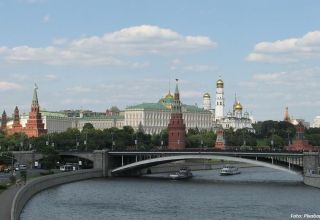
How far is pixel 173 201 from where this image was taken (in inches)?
2874

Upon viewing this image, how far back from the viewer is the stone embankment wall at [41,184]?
5728 cm

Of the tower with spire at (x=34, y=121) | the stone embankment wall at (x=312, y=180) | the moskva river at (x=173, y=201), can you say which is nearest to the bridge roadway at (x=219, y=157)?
the moskva river at (x=173, y=201)

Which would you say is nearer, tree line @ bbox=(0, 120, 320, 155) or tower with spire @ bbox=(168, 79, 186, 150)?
tree line @ bbox=(0, 120, 320, 155)

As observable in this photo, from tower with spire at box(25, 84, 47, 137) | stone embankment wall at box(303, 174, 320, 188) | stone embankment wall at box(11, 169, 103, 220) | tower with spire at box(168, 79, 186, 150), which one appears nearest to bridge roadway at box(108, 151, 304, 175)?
stone embankment wall at box(303, 174, 320, 188)

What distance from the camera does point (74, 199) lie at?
→ 7362 cm

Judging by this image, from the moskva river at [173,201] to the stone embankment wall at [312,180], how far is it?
1.05 metres

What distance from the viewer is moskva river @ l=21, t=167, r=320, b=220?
61406 millimetres

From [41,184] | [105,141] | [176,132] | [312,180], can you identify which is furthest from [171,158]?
[176,132]

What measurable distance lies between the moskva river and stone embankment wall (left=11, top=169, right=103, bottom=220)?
840mm

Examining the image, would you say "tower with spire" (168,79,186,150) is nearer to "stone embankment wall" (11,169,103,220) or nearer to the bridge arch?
the bridge arch

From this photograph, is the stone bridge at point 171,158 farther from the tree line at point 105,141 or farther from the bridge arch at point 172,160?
the tree line at point 105,141

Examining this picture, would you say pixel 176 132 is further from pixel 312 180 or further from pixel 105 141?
pixel 312 180

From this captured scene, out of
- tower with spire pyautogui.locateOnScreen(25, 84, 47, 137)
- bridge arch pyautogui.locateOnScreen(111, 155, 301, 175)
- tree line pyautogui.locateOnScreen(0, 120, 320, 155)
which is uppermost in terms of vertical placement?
tower with spire pyautogui.locateOnScreen(25, 84, 47, 137)

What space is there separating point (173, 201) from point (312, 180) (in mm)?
22492
